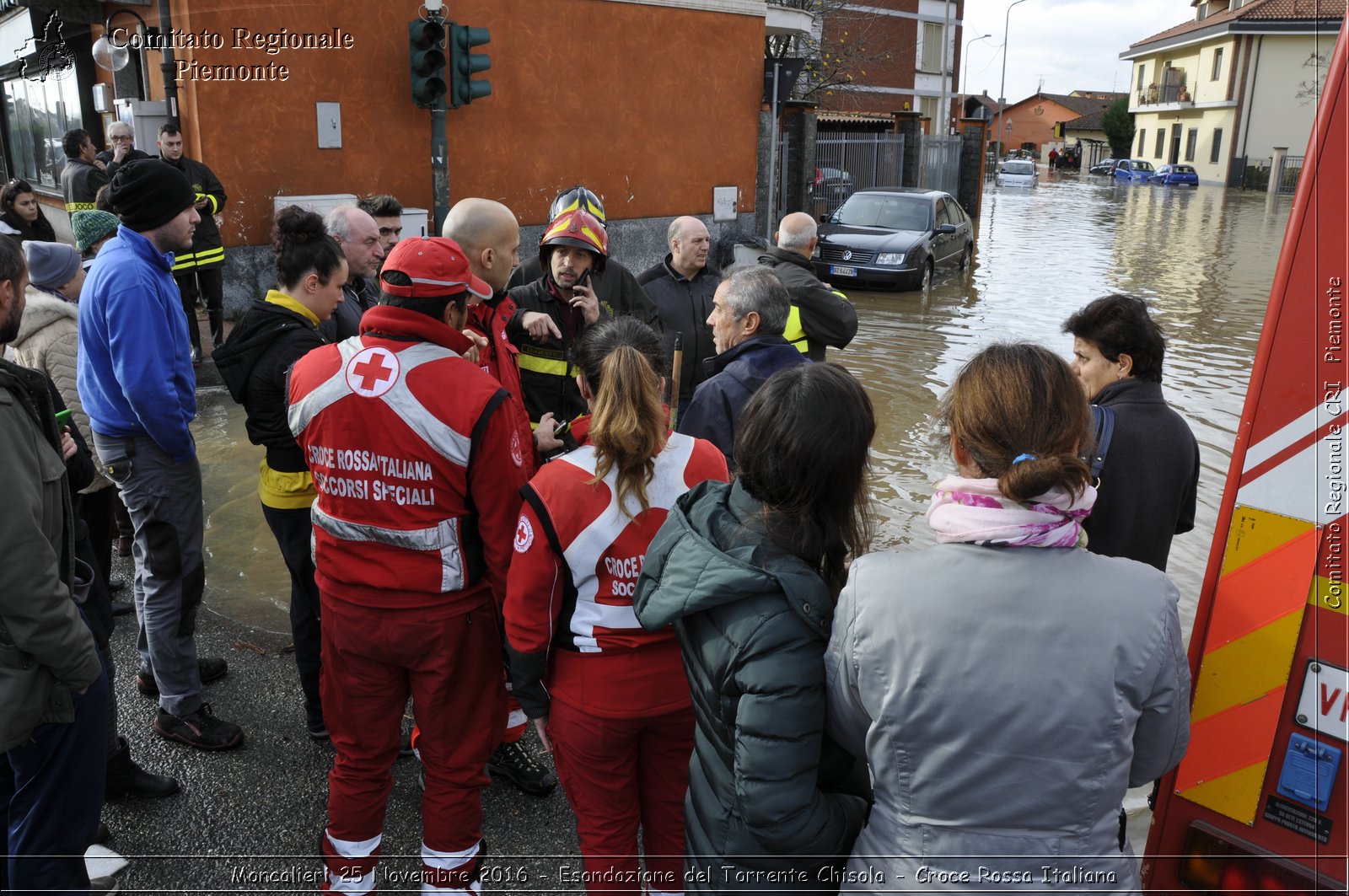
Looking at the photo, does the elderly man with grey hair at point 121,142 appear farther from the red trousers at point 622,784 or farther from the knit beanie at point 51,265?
the red trousers at point 622,784

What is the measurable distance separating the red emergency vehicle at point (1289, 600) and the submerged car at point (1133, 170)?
2529 inches

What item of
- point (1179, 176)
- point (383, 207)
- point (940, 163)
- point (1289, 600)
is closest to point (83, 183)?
point (383, 207)

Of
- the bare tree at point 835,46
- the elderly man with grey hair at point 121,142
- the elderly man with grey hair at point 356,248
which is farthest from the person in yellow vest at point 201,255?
the bare tree at point 835,46

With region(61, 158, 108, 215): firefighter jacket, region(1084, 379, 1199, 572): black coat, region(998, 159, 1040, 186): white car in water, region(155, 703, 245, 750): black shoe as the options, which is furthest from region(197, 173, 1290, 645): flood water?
region(998, 159, 1040, 186): white car in water

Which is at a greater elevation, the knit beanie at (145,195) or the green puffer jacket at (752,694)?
the knit beanie at (145,195)

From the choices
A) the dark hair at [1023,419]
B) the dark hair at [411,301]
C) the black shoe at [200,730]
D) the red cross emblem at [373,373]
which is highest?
the dark hair at [411,301]


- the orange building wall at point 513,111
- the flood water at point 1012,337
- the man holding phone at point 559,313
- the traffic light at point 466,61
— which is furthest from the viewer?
the orange building wall at point 513,111

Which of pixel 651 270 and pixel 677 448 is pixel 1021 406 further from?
pixel 651 270

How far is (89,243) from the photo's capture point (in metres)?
4.72

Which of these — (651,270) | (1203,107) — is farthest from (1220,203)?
(651,270)

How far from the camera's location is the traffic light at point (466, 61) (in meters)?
9.69

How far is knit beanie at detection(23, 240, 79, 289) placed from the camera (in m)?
4.05

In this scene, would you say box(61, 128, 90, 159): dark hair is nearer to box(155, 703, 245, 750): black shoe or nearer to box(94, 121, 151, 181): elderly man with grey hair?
box(94, 121, 151, 181): elderly man with grey hair

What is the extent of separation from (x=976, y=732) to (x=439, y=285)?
1824mm
